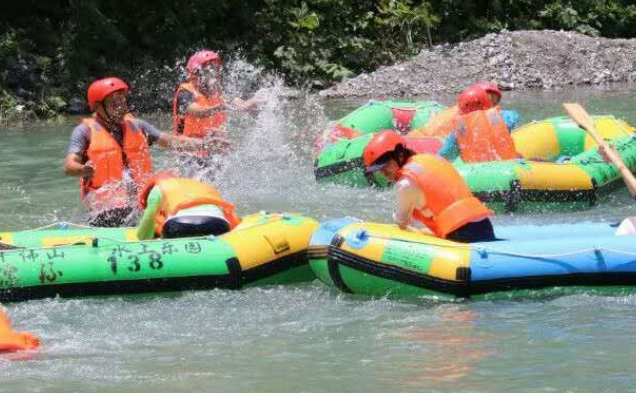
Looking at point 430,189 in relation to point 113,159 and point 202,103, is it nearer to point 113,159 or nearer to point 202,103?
point 113,159

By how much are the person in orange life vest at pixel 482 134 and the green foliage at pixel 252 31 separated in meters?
8.54

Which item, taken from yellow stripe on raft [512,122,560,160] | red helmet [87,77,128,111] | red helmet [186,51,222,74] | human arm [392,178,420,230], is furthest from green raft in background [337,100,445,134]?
human arm [392,178,420,230]

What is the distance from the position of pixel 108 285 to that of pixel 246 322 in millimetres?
999

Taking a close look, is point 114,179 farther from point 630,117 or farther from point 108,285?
point 630,117

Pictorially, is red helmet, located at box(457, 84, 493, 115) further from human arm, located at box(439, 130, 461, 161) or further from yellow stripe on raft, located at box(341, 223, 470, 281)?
yellow stripe on raft, located at box(341, 223, 470, 281)

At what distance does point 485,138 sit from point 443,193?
3.34m

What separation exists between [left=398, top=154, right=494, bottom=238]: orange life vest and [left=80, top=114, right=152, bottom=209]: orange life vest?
2227 mm

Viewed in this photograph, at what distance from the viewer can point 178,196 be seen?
8016 millimetres

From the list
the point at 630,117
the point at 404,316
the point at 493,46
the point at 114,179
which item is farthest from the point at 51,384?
the point at 493,46

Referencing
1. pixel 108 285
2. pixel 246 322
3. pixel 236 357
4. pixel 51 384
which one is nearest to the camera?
pixel 51 384

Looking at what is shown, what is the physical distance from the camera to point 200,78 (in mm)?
10617

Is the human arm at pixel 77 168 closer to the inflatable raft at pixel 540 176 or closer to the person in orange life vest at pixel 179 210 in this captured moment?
the person in orange life vest at pixel 179 210

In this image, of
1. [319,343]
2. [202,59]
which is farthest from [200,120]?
[319,343]

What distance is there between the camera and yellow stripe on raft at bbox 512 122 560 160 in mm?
11805
